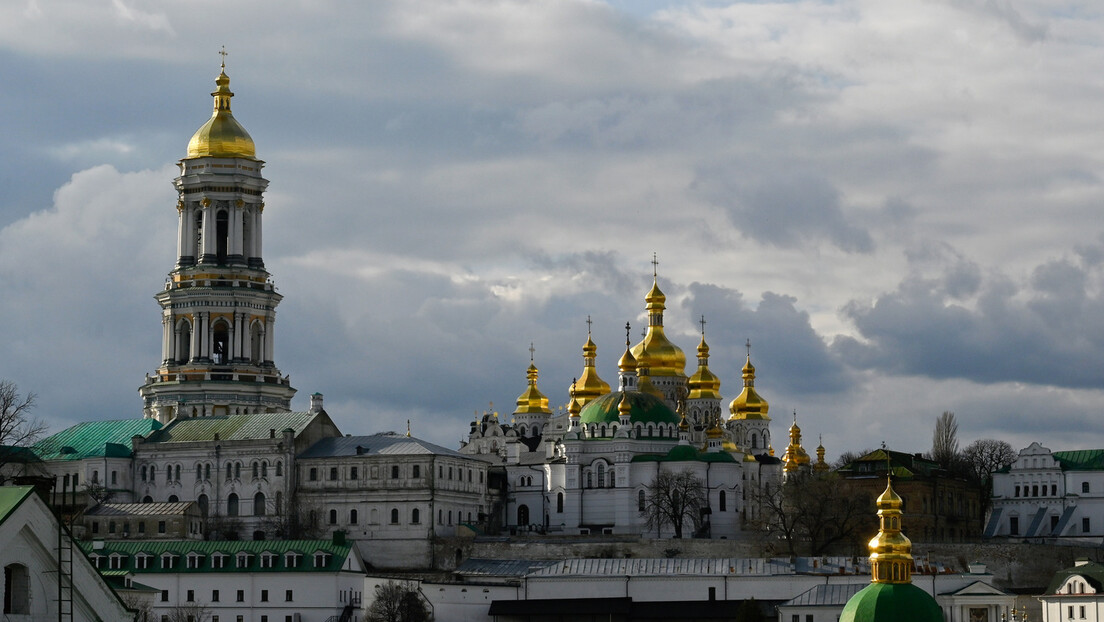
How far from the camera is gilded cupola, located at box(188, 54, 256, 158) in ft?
384

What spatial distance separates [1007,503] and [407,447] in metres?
33.9

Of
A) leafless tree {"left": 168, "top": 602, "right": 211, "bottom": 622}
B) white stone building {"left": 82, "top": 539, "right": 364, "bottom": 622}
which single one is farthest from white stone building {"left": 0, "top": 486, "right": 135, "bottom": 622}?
white stone building {"left": 82, "top": 539, "right": 364, "bottom": 622}

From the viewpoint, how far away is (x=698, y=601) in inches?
3553

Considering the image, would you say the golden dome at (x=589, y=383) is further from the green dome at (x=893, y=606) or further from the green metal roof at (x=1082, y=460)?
the green dome at (x=893, y=606)

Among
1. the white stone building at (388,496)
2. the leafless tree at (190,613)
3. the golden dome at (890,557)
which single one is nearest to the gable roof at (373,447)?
the white stone building at (388,496)

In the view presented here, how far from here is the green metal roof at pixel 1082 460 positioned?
11050 cm

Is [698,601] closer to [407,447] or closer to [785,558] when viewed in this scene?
[785,558]

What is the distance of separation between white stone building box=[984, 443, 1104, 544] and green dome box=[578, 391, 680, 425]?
18.8m

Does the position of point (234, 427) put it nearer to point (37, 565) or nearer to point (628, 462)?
point (628, 462)

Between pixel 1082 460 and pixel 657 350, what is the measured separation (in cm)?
2945

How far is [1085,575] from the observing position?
86312 millimetres

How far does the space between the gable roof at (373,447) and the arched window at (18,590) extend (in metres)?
84.4

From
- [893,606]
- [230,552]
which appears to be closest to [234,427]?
[230,552]

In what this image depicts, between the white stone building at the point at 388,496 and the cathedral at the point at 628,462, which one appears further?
the cathedral at the point at 628,462
